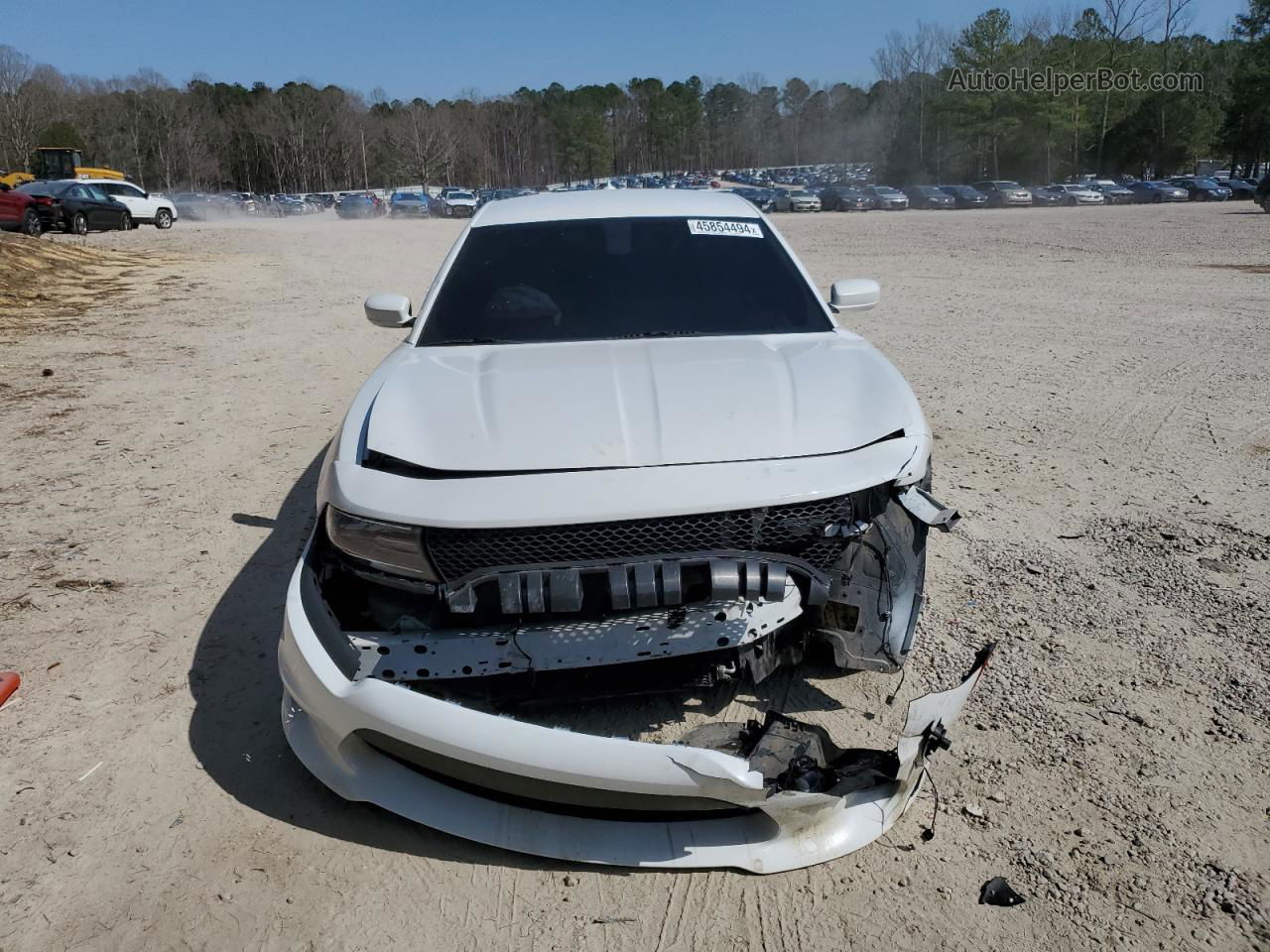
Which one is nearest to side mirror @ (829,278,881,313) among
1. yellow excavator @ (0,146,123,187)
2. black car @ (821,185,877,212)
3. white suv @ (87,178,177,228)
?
white suv @ (87,178,177,228)

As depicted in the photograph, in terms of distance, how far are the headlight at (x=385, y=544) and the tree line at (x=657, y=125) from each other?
78804 mm

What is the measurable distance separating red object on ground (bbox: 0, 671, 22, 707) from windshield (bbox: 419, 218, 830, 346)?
1.90 meters

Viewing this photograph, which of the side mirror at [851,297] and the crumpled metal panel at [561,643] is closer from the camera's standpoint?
the crumpled metal panel at [561,643]

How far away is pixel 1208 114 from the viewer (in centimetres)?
6950

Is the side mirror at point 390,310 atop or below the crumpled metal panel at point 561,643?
atop

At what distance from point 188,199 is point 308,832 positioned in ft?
224

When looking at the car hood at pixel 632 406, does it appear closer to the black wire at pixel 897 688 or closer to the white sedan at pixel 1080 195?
the black wire at pixel 897 688

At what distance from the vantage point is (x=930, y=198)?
52.4 m

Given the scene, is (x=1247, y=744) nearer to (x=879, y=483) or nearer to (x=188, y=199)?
(x=879, y=483)

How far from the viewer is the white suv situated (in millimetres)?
30672

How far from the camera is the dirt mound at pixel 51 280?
1227 centimetres

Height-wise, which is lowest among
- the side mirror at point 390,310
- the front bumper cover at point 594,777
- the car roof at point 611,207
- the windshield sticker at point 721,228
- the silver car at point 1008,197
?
the front bumper cover at point 594,777

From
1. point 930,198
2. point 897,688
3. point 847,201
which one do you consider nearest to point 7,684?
point 897,688

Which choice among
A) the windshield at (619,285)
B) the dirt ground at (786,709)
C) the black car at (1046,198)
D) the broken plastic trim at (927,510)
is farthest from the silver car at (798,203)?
the broken plastic trim at (927,510)
